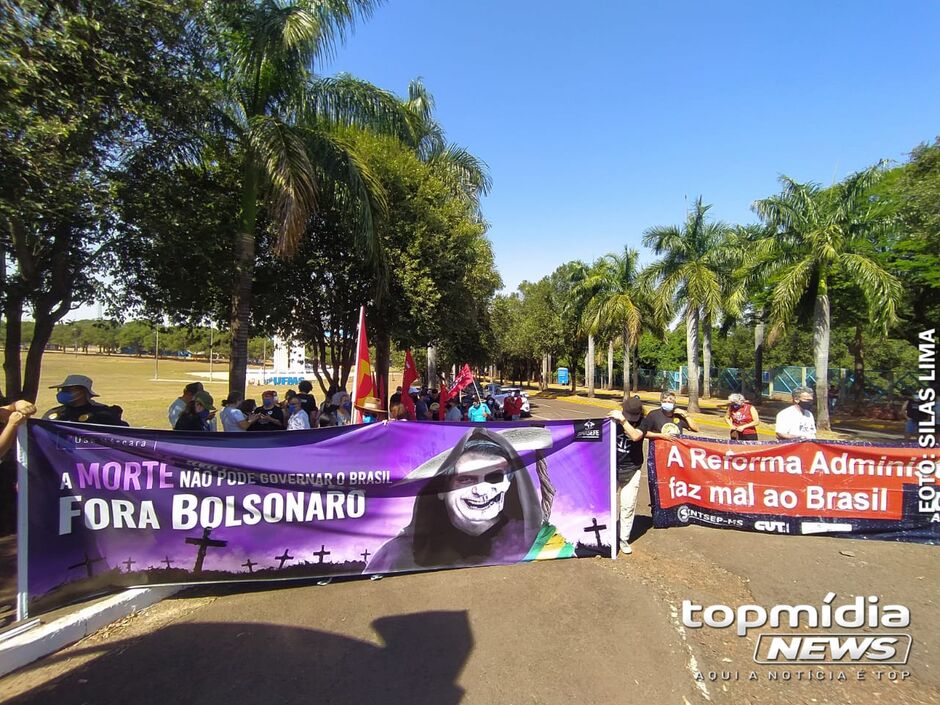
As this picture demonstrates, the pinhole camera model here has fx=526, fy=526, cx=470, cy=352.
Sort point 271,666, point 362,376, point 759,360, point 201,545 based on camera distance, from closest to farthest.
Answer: point 271,666 < point 201,545 < point 362,376 < point 759,360

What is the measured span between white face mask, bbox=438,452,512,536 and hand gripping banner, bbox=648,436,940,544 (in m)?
2.15

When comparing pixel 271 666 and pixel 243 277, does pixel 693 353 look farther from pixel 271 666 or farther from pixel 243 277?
pixel 271 666

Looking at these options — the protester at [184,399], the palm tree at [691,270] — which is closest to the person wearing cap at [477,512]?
the protester at [184,399]

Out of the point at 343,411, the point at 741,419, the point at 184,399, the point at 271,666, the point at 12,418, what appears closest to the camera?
the point at 271,666

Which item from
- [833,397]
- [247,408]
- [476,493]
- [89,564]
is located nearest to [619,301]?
[833,397]

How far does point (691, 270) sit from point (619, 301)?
7418 millimetres

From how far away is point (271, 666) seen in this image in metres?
3.45

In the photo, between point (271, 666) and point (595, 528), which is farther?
point (595, 528)

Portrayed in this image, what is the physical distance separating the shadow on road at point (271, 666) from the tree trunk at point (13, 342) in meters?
6.42

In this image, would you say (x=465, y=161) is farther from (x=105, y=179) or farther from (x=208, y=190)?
(x=105, y=179)

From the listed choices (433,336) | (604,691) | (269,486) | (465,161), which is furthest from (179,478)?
(465,161)

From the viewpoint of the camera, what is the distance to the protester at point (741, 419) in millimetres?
7535

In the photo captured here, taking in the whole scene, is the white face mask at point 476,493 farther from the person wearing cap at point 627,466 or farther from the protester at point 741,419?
the protester at point 741,419

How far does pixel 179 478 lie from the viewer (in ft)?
14.1
